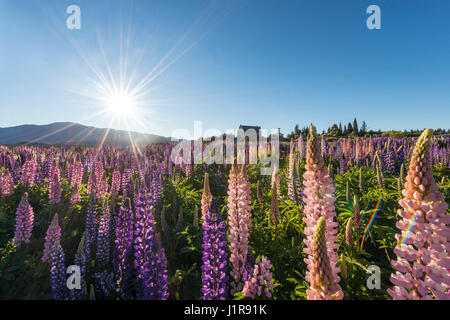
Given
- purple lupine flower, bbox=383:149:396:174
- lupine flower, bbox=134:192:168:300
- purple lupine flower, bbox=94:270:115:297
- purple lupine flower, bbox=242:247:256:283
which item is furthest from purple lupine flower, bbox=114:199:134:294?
purple lupine flower, bbox=383:149:396:174

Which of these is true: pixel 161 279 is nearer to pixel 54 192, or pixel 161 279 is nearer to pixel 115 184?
pixel 115 184

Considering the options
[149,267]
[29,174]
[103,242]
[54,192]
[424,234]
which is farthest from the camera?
[29,174]

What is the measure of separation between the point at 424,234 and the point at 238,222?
2167 mm

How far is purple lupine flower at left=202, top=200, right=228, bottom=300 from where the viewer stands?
2.61 meters

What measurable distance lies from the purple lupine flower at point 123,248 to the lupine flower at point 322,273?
3084mm

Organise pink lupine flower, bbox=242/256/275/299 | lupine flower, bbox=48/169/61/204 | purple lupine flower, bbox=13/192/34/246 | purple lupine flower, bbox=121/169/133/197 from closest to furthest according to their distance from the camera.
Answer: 1. pink lupine flower, bbox=242/256/275/299
2. purple lupine flower, bbox=13/192/34/246
3. lupine flower, bbox=48/169/61/204
4. purple lupine flower, bbox=121/169/133/197

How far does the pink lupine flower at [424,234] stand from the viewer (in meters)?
1.47

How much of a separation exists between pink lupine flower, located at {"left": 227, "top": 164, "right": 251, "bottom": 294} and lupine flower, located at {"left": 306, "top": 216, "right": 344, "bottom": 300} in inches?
60.5

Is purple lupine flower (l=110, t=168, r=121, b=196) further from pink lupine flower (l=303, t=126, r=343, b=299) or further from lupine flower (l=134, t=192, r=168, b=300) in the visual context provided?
pink lupine flower (l=303, t=126, r=343, b=299)

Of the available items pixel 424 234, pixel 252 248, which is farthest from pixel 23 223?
pixel 424 234

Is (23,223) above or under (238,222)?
under

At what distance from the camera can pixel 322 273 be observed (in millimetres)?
1587

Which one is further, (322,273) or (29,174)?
(29,174)
